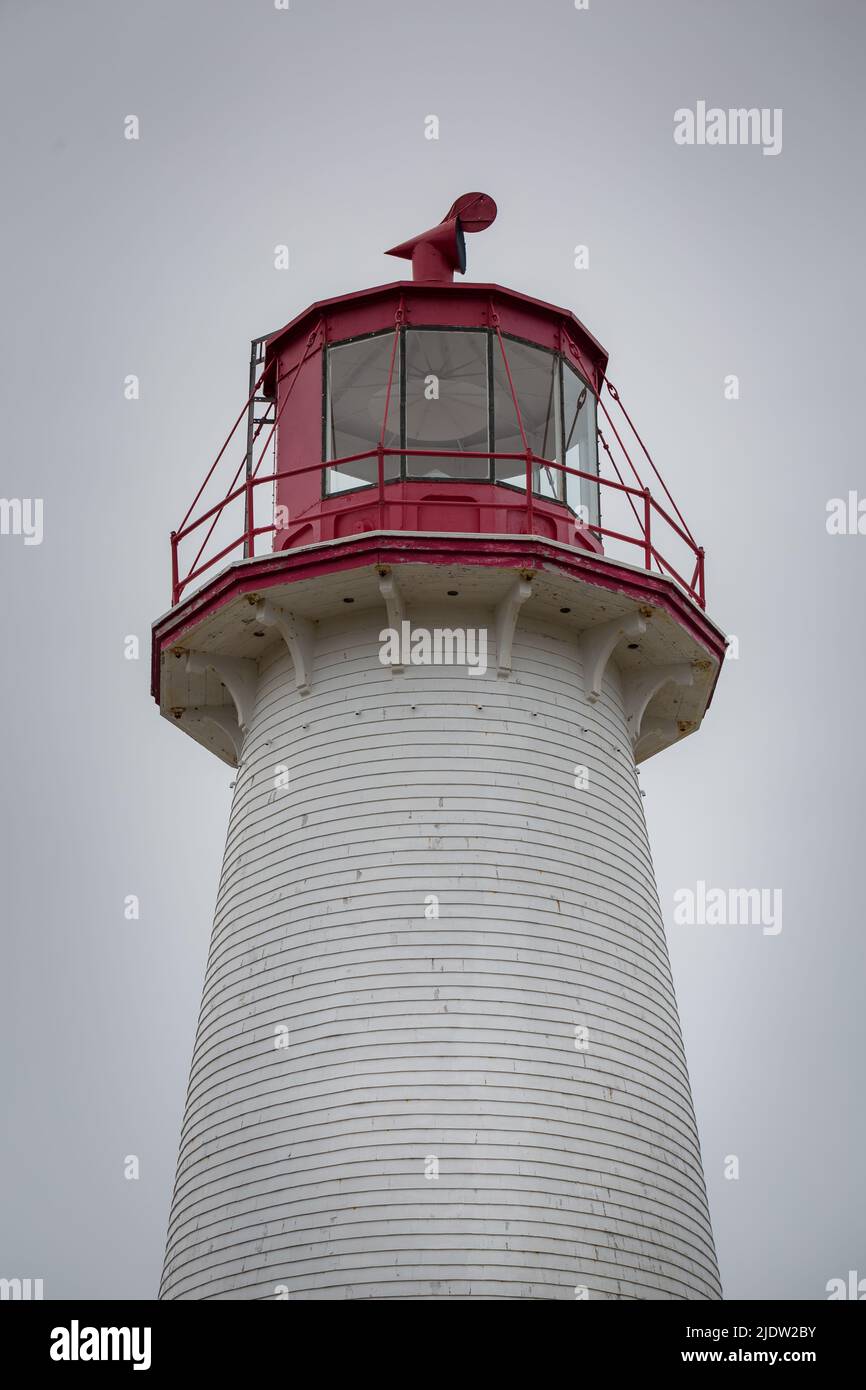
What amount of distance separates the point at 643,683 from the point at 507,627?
2.49 meters

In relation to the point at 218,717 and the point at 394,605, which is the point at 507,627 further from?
the point at 218,717

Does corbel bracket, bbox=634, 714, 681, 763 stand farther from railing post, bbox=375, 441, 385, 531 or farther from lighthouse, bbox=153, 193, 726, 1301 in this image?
railing post, bbox=375, 441, 385, 531

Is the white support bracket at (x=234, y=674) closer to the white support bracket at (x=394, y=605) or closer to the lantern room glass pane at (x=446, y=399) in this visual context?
the white support bracket at (x=394, y=605)

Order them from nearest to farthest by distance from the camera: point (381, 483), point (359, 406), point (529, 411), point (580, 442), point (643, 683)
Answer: point (381, 483), point (643, 683), point (359, 406), point (529, 411), point (580, 442)

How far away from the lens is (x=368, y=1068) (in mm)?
20203

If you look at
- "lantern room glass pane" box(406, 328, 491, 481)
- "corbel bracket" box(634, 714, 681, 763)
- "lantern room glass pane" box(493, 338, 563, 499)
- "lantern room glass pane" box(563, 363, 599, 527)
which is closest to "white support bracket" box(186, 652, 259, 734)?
"lantern room glass pane" box(406, 328, 491, 481)

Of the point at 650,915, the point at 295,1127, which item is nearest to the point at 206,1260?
the point at 295,1127

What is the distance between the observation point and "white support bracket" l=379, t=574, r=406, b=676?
72.8 feet

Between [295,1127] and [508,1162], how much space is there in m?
2.06

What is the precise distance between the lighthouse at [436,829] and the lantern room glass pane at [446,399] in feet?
0.13

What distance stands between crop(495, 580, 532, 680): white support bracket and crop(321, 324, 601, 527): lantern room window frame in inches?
57.0

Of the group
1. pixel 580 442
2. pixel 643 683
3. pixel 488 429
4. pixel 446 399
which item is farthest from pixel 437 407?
pixel 643 683

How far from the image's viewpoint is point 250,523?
23.3 metres

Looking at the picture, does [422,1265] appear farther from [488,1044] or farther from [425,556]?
[425,556]
